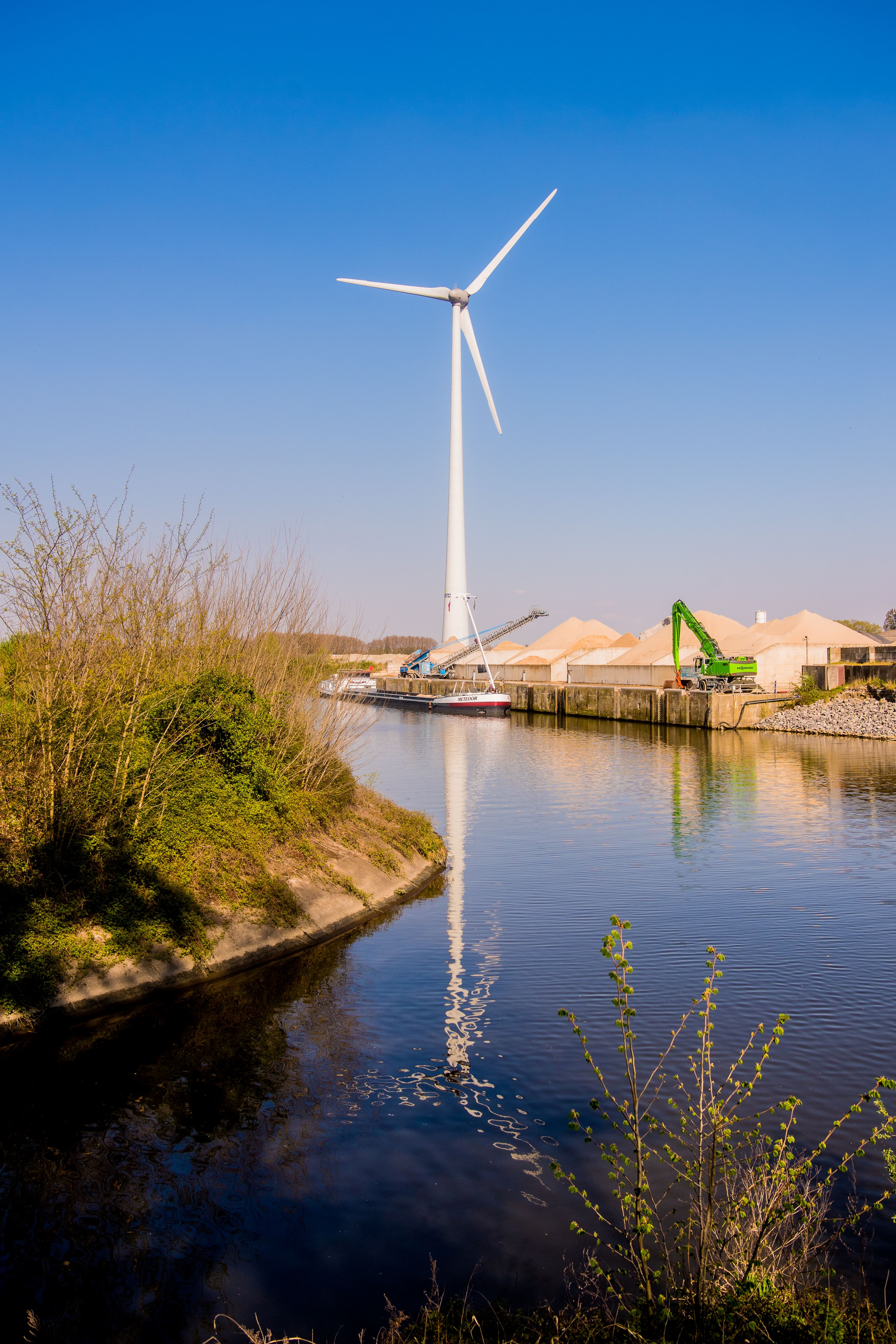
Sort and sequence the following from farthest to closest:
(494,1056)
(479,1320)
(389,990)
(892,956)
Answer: (892,956)
(389,990)
(494,1056)
(479,1320)

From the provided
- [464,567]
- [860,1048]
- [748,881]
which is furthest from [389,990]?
[464,567]

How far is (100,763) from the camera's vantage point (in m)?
12.8

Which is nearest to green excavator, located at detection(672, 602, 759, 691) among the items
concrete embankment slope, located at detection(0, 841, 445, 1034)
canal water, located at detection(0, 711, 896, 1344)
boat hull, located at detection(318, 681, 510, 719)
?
boat hull, located at detection(318, 681, 510, 719)

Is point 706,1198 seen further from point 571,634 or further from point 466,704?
point 571,634

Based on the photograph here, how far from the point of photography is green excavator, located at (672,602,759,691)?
62.8 metres

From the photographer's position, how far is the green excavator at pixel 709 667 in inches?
2474

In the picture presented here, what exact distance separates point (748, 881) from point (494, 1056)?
10701 mm

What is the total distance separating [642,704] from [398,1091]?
58702mm

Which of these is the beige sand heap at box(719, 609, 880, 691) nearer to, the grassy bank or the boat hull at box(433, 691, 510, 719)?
the boat hull at box(433, 691, 510, 719)

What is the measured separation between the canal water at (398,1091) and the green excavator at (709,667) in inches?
1695

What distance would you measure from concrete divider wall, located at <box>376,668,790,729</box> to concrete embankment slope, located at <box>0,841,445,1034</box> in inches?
1700

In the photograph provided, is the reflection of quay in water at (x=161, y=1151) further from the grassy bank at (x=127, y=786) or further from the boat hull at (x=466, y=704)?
the boat hull at (x=466, y=704)

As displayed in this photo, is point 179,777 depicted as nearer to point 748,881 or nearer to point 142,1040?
point 142,1040

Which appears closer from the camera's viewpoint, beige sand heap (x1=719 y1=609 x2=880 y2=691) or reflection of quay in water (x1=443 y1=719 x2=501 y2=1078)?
reflection of quay in water (x1=443 y1=719 x2=501 y2=1078)
